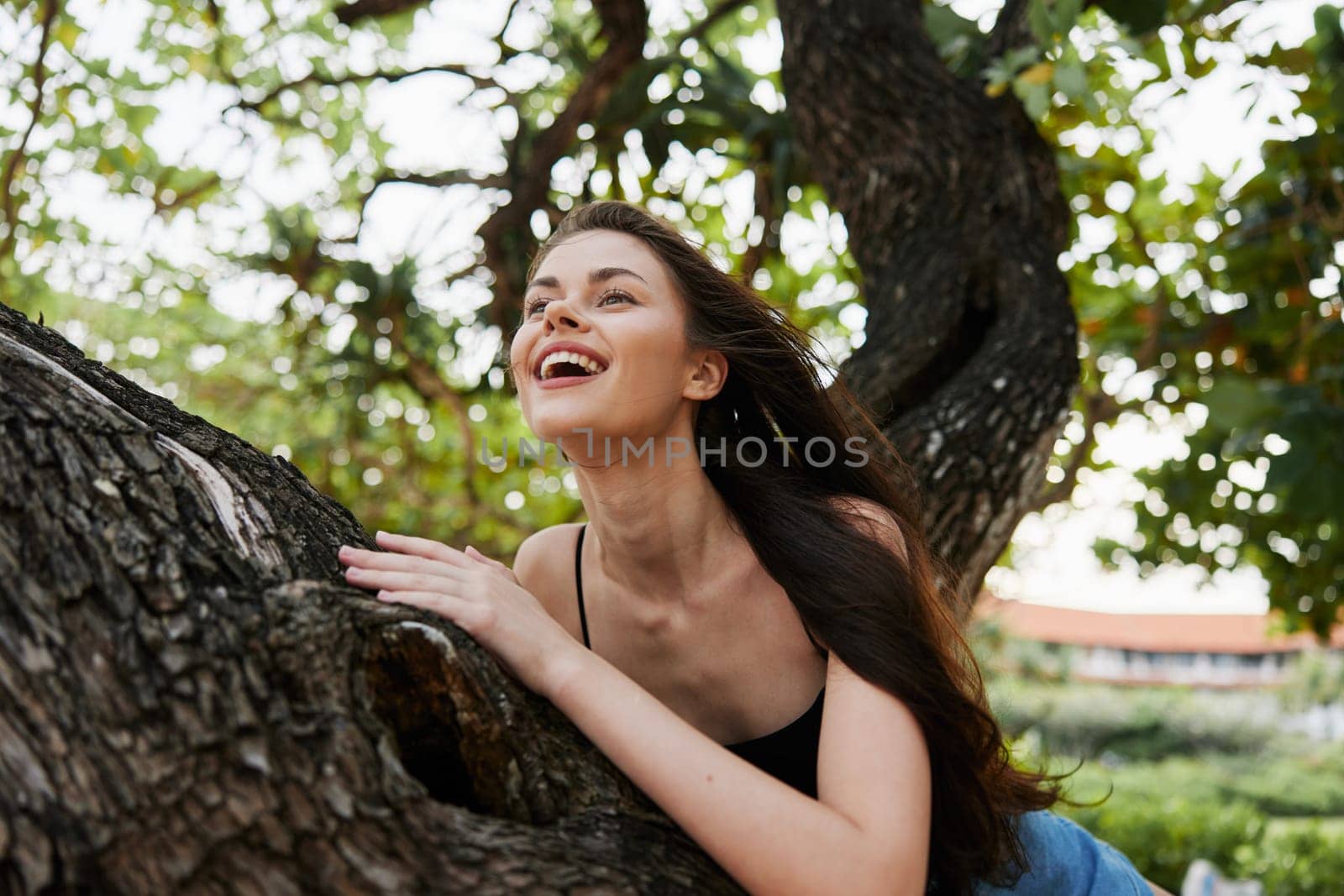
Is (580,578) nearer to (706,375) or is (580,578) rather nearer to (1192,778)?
(706,375)

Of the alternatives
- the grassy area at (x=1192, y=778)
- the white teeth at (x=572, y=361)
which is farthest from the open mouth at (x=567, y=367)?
the grassy area at (x=1192, y=778)

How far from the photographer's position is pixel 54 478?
1.27 meters

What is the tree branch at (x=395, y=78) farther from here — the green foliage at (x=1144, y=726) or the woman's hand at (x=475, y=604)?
the green foliage at (x=1144, y=726)

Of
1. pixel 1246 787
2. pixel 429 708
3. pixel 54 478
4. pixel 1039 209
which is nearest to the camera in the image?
pixel 54 478

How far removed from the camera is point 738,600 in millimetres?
2223

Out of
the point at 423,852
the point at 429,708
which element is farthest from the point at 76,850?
the point at 429,708

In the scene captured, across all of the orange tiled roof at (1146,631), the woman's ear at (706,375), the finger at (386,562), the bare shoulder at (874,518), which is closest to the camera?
the finger at (386,562)

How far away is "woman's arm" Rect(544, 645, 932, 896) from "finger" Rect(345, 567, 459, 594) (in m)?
0.19

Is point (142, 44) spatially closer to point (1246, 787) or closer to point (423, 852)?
point (423, 852)

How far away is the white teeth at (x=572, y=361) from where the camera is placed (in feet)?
6.69

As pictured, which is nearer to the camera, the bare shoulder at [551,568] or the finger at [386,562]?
the finger at [386,562]

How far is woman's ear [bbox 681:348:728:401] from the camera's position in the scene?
7.43 ft

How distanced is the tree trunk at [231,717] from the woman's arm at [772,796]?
0.13 feet

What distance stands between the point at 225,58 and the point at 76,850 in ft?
19.2
